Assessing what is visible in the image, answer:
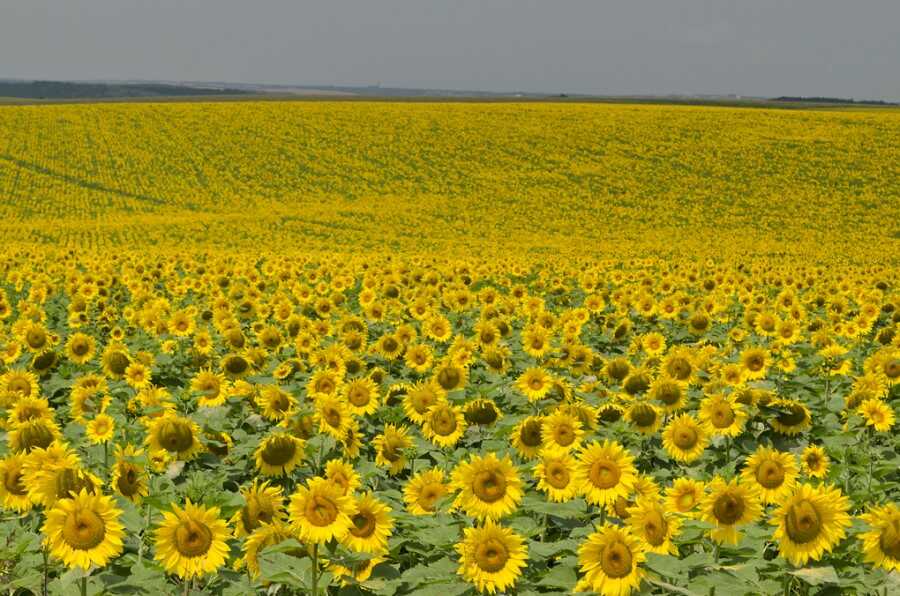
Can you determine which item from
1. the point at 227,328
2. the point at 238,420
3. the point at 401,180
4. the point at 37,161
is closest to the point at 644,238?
the point at 401,180

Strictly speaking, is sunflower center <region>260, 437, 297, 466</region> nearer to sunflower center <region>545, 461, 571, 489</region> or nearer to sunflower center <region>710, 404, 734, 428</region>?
sunflower center <region>545, 461, 571, 489</region>

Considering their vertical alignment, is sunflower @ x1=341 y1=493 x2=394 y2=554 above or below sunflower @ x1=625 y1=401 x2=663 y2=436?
above

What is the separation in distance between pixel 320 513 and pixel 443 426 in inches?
82.3

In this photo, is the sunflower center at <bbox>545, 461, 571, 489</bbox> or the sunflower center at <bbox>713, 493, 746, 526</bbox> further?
the sunflower center at <bbox>545, 461, 571, 489</bbox>

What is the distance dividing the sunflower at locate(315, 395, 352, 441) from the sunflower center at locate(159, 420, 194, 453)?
697 mm

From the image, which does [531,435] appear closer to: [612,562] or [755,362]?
[612,562]

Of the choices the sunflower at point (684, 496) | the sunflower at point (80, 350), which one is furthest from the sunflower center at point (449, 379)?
the sunflower at point (80, 350)

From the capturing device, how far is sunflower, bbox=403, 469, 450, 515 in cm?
359

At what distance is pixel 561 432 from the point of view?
13.1ft

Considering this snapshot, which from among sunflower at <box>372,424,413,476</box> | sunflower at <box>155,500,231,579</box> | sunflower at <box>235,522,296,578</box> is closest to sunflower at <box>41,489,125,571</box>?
sunflower at <box>155,500,231,579</box>

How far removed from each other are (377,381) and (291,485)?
6.00 feet

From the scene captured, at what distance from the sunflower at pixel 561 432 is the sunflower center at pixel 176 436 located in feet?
6.20

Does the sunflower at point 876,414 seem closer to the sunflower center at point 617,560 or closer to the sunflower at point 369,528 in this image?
the sunflower center at point 617,560

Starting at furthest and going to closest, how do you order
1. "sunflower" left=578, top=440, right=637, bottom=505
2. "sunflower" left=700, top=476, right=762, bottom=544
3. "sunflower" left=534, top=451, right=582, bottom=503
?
"sunflower" left=534, top=451, right=582, bottom=503
"sunflower" left=578, top=440, right=637, bottom=505
"sunflower" left=700, top=476, right=762, bottom=544
